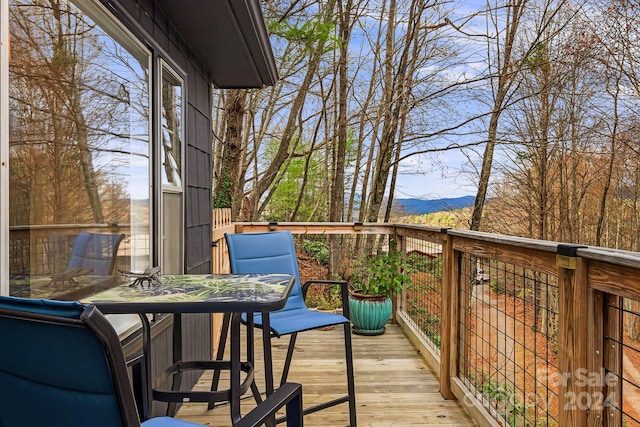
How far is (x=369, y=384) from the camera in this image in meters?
3.36

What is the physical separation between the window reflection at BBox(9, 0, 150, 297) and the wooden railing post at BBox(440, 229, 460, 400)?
1.81 meters

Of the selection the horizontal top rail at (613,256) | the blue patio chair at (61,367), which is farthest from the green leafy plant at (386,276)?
the blue patio chair at (61,367)

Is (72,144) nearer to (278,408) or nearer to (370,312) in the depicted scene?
(278,408)

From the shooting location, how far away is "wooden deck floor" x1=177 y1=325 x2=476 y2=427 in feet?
9.25

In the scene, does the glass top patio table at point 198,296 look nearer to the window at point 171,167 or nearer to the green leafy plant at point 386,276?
the window at point 171,167

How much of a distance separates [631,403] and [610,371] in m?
3.61

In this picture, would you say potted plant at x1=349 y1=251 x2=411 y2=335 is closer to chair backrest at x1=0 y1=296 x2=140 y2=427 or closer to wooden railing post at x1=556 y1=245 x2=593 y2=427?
wooden railing post at x1=556 y1=245 x2=593 y2=427

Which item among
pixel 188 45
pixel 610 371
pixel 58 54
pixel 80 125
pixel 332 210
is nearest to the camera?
pixel 610 371

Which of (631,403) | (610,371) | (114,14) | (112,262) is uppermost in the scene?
(114,14)

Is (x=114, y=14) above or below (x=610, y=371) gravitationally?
above

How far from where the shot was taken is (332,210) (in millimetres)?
8406

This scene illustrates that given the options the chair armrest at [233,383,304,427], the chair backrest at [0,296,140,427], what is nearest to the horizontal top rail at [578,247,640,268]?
the chair armrest at [233,383,304,427]

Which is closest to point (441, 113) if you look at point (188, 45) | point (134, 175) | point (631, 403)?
point (631, 403)

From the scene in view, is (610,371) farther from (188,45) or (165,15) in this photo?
(188,45)
